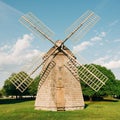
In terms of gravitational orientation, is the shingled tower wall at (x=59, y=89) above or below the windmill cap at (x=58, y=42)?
below

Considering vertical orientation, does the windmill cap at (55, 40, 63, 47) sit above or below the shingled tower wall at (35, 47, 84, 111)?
above

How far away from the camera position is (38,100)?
37531mm

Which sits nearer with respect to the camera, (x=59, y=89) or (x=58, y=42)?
(x=59, y=89)

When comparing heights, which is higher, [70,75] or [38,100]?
[70,75]

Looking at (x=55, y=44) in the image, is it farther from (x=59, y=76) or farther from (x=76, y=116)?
(x=76, y=116)

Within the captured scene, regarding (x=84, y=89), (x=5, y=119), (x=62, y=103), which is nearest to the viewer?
(x=5, y=119)

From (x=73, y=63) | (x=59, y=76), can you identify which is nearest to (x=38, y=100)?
(x=59, y=76)

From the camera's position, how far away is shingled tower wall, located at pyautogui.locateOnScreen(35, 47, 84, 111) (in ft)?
117

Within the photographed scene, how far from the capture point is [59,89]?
35.8m

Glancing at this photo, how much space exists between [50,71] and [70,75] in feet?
9.01

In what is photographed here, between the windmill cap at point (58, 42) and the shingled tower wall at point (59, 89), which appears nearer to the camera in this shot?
the shingled tower wall at point (59, 89)

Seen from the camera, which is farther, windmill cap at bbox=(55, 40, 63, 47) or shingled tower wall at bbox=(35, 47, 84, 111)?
windmill cap at bbox=(55, 40, 63, 47)

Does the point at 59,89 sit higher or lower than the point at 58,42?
lower

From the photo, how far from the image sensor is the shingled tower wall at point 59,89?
35688mm
